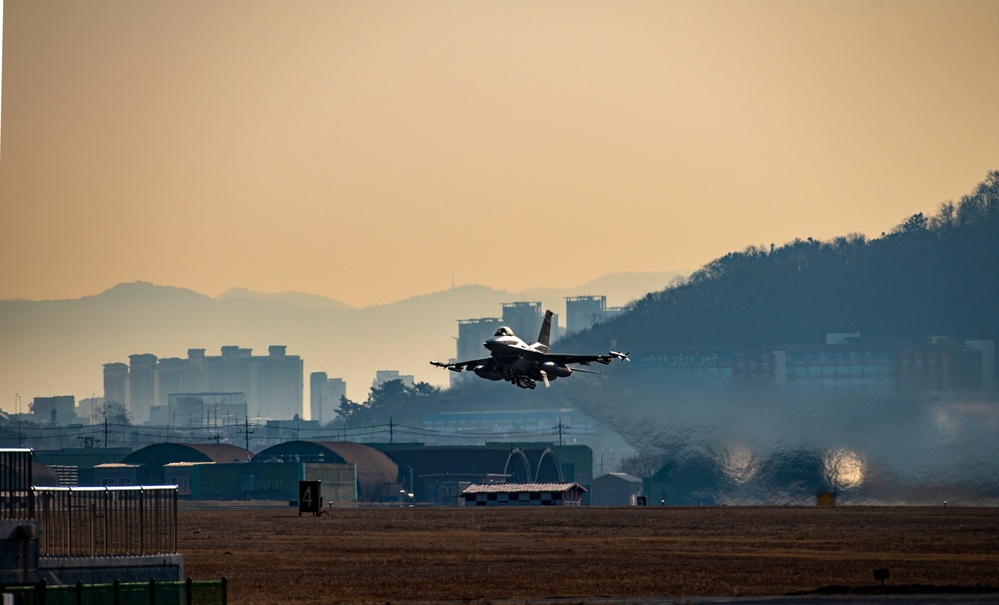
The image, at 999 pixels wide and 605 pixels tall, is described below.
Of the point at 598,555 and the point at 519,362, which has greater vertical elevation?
the point at 519,362

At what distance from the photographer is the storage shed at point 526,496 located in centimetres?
14962

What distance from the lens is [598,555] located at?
233 ft

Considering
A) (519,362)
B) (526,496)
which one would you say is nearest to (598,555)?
(519,362)

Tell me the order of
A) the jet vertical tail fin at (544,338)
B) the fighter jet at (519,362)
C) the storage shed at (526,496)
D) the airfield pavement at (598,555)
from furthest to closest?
the storage shed at (526,496)
the jet vertical tail fin at (544,338)
the fighter jet at (519,362)
the airfield pavement at (598,555)

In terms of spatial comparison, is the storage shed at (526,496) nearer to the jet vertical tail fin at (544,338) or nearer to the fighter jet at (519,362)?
the jet vertical tail fin at (544,338)

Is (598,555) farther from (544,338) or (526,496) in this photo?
(526,496)

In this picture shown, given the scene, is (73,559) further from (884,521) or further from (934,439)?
(934,439)

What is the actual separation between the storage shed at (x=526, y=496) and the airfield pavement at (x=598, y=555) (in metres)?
33.9

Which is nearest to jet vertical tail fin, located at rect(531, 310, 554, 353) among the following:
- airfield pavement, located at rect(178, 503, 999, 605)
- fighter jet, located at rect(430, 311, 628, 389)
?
fighter jet, located at rect(430, 311, 628, 389)

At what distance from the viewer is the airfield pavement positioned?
53.1 m

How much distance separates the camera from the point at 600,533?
9025cm

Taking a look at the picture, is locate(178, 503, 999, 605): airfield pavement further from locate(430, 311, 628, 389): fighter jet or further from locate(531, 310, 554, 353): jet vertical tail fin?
locate(531, 310, 554, 353): jet vertical tail fin

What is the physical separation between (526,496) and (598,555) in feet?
265

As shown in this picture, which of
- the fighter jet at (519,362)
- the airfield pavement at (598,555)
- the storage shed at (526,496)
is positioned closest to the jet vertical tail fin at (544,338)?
the fighter jet at (519,362)
